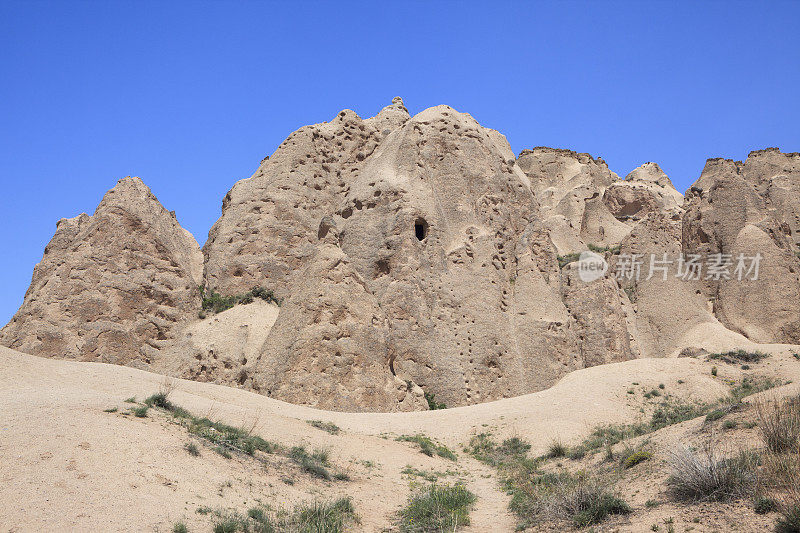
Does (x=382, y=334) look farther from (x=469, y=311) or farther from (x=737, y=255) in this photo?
(x=737, y=255)

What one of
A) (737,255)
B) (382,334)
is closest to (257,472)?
(382,334)

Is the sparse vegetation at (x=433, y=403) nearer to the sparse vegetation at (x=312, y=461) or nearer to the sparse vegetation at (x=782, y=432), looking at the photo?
the sparse vegetation at (x=312, y=461)

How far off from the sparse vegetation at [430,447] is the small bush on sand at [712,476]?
7261mm

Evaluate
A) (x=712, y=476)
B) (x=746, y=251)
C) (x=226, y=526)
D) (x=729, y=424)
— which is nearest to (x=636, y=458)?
(x=729, y=424)

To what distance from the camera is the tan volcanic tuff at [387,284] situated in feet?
64.4

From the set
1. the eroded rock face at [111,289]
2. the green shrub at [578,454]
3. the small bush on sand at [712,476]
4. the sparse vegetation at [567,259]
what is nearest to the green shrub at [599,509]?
the small bush on sand at [712,476]

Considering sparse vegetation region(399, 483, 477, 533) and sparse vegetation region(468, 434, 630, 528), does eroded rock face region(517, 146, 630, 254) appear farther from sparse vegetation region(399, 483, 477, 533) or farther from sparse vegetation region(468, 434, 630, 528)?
sparse vegetation region(399, 483, 477, 533)

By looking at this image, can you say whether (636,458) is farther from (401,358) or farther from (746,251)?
(746,251)

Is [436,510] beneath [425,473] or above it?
beneath

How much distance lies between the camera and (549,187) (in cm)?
4431

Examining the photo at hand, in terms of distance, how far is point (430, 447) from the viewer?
14289 mm

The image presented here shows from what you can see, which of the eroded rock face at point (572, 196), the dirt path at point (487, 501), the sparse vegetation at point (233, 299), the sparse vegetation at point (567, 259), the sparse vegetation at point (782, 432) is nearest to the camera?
the sparse vegetation at point (782, 432)

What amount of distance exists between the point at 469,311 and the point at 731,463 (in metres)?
15.9

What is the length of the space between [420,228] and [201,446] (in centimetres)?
1598
